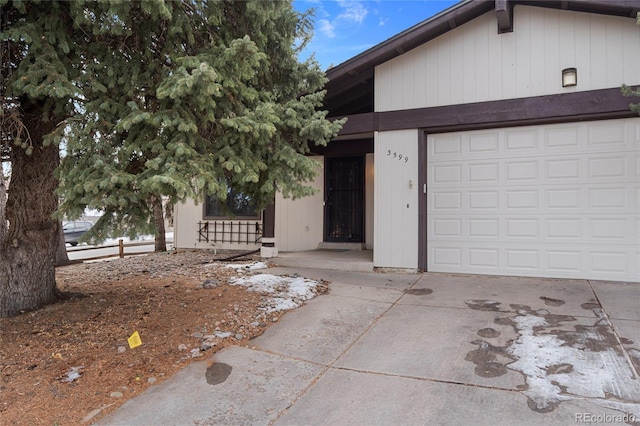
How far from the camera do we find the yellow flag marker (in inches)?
140

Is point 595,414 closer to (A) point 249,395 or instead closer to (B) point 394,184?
(A) point 249,395

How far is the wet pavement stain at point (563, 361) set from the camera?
2.64m

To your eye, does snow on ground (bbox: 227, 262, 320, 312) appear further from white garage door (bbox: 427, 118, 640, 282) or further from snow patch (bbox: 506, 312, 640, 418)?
snow patch (bbox: 506, 312, 640, 418)

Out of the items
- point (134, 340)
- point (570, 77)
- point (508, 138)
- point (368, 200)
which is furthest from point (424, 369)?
point (368, 200)

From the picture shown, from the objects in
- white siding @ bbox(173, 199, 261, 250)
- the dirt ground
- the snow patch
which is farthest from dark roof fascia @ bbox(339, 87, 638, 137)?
white siding @ bbox(173, 199, 261, 250)

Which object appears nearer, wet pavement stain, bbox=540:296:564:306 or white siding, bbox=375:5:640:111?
wet pavement stain, bbox=540:296:564:306

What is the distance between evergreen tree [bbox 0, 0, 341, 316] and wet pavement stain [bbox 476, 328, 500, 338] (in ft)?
7.47

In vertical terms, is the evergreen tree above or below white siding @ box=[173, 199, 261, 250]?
above

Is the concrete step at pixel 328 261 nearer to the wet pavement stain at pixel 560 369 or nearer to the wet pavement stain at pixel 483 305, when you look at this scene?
the wet pavement stain at pixel 483 305

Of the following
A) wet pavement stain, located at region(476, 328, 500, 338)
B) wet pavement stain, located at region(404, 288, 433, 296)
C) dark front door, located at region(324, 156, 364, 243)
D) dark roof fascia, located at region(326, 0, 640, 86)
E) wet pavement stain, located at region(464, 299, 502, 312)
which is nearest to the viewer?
wet pavement stain, located at region(476, 328, 500, 338)

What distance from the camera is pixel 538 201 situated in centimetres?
608

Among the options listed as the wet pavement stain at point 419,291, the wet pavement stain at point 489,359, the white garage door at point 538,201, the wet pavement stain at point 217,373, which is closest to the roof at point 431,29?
the white garage door at point 538,201

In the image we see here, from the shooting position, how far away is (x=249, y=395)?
111 inches

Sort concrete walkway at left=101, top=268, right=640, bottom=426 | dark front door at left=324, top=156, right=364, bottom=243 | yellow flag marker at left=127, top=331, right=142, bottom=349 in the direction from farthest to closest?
dark front door at left=324, top=156, right=364, bottom=243 < yellow flag marker at left=127, top=331, right=142, bottom=349 < concrete walkway at left=101, top=268, right=640, bottom=426
